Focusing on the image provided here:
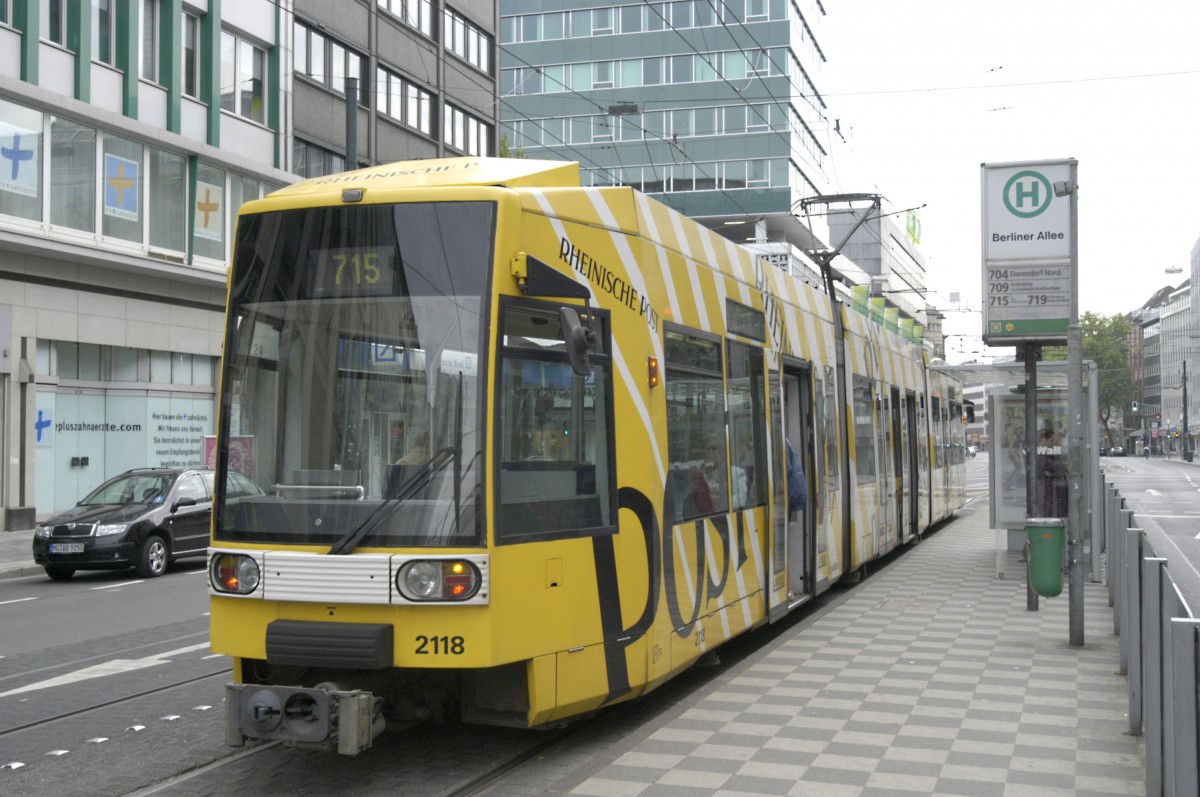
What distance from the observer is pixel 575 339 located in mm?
6395

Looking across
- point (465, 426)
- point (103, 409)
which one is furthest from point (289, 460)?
point (103, 409)

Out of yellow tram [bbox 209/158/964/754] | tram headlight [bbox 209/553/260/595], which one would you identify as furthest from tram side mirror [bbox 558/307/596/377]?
tram headlight [bbox 209/553/260/595]

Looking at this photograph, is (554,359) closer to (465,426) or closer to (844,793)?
(465,426)

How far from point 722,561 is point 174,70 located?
23.0 meters

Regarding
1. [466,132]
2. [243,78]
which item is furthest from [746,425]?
[466,132]

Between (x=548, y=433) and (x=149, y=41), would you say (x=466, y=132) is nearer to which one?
(x=149, y=41)

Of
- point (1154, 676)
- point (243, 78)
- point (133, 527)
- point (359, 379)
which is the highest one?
point (243, 78)

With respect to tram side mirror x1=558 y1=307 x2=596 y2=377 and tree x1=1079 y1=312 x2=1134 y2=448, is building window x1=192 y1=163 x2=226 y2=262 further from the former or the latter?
tree x1=1079 y1=312 x2=1134 y2=448

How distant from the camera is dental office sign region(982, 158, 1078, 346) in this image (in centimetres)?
1255

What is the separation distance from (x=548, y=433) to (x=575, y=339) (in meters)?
0.52

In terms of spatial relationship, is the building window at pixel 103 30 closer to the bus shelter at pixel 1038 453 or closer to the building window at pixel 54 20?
the building window at pixel 54 20

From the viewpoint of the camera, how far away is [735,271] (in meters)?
9.79

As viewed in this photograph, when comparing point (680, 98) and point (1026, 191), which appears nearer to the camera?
point (1026, 191)

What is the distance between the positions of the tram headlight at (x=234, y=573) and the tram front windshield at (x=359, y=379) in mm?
111
